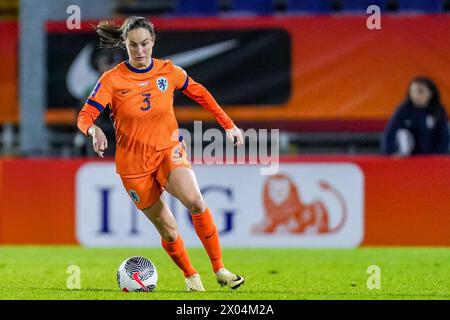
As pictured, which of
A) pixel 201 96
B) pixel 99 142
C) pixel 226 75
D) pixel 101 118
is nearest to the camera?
pixel 99 142

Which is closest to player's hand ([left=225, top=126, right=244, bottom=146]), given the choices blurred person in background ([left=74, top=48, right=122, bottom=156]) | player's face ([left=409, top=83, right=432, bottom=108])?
player's face ([left=409, top=83, right=432, bottom=108])

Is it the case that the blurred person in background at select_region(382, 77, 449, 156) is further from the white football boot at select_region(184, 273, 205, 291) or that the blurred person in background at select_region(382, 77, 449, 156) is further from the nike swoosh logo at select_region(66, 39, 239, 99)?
the white football boot at select_region(184, 273, 205, 291)

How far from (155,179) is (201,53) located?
268 inches

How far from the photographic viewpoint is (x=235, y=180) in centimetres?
1152

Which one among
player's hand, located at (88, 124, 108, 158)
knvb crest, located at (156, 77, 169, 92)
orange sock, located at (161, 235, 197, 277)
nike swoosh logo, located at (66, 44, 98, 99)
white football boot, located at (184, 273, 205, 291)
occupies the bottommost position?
white football boot, located at (184, 273, 205, 291)

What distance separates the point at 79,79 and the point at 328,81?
3.10 metres

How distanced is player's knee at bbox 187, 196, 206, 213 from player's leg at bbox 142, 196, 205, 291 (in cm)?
21

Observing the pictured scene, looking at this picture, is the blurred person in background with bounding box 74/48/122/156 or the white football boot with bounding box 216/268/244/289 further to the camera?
the blurred person in background with bounding box 74/48/122/156

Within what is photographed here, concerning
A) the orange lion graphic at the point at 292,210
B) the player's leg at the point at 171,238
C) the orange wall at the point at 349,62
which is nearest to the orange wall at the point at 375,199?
the orange lion graphic at the point at 292,210

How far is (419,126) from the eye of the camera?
1188cm

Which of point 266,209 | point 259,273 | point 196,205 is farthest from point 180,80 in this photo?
point 266,209

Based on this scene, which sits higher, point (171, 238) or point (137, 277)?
point (171, 238)

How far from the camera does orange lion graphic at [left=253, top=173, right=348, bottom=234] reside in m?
11.4

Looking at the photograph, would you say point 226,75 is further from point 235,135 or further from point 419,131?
point 235,135
